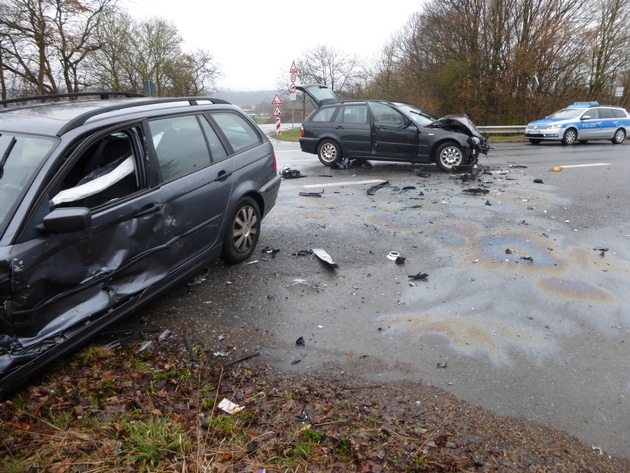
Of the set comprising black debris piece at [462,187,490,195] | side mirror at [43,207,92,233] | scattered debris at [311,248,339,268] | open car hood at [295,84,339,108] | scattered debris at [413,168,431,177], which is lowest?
scattered debris at [311,248,339,268]

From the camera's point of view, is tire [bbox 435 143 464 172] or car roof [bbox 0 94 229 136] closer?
car roof [bbox 0 94 229 136]

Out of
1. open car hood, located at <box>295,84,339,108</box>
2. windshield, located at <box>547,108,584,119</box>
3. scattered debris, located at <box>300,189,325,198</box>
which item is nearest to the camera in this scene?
scattered debris, located at <box>300,189,325,198</box>

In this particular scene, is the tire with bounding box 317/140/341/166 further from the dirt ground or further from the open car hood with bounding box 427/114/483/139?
the dirt ground

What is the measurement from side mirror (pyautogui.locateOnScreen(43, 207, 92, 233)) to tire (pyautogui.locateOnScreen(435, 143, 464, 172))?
30.4 ft

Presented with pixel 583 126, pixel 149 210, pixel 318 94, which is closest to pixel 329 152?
pixel 318 94

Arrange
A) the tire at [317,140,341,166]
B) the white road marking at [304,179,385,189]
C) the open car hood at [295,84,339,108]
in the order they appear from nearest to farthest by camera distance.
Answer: the white road marking at [304,179,385,189] → the tire at [317,140,341,166] → the open car hood at [295,84,339,108]

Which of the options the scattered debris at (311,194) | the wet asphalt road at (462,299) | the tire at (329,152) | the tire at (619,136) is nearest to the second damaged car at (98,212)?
the wet asphalt road at (462,299)

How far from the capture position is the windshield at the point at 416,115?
429 inches

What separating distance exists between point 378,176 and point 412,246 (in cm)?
493

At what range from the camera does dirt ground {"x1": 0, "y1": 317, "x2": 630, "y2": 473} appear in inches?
90.9

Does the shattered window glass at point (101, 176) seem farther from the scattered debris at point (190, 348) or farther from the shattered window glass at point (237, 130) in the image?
the shattered window glass at point (237, 130)

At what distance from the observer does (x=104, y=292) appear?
3.18 meters

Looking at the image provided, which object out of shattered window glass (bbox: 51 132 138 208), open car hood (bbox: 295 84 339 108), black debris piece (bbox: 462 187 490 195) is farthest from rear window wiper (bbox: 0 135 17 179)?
open car hood (bbox: 295 84 339 108)

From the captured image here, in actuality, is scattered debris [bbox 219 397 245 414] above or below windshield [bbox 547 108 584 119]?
below
